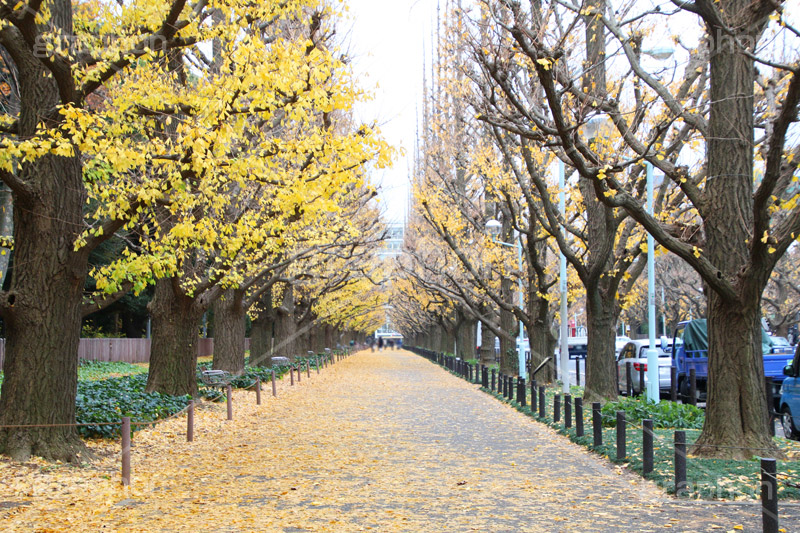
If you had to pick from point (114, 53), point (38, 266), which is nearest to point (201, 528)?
point (38, 266)

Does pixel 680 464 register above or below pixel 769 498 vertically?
below

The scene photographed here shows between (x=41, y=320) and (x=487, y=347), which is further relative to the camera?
(x=487, y=347)

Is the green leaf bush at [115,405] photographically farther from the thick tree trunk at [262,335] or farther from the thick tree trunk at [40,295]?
the thick tree trunk at [262,335]

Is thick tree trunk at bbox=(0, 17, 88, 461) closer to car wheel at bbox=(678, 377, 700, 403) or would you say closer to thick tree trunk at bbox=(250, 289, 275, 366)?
car wheel at bbox=(678, 377, 700, 403)

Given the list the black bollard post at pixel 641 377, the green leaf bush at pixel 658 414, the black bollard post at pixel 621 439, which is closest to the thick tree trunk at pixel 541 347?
the black bollard post at pixel 641 377

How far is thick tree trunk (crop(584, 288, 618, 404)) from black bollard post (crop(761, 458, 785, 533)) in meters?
11.3

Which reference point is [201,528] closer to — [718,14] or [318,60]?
[318,60]

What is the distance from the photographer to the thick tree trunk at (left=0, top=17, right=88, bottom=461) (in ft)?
32.2

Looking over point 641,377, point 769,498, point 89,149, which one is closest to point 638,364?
point 641,377

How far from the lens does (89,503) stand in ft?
26.7

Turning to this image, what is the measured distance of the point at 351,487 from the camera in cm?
921

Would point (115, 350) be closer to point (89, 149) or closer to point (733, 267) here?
point (89, 149)

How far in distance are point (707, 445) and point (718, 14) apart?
5700 mm

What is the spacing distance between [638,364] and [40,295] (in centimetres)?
1691
